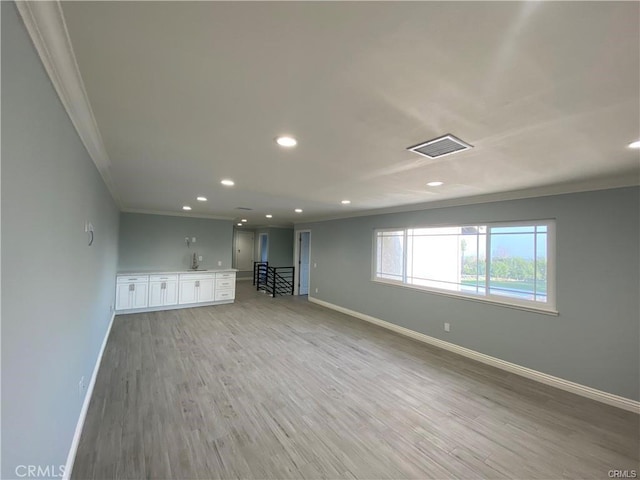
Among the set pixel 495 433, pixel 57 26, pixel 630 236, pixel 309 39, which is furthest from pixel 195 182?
pixel 630 236

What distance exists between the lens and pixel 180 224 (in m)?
7.24

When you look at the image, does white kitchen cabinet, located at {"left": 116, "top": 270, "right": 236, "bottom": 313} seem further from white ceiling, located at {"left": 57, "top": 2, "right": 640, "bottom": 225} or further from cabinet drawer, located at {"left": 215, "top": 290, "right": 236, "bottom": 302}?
white ceiling, located at {"left": 57, "top": 2, "right": 640, "bottom": 225}

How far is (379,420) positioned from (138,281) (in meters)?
5.86

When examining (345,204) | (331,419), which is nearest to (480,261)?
(345,204)

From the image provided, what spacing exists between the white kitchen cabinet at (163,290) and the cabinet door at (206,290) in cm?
58

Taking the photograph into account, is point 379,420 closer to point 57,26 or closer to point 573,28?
point 573,28

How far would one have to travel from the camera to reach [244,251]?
1246 cm

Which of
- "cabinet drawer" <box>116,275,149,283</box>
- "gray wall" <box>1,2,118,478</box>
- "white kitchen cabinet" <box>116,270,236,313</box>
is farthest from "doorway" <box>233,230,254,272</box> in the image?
"gray wall" <box>1,2,118,478</box>

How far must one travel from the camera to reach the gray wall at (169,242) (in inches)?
259

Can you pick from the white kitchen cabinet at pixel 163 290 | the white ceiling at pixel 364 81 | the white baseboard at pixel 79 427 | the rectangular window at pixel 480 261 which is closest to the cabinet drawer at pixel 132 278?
the white kitchen cabinet at pixel 163 290

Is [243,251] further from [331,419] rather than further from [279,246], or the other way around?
[331,419]

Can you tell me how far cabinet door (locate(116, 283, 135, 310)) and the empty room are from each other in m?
0.79

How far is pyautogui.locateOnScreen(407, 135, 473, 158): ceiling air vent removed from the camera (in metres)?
1.98

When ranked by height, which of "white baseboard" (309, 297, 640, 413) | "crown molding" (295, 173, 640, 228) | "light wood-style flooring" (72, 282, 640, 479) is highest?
"crown molding" (295, 173, 640, 228)
